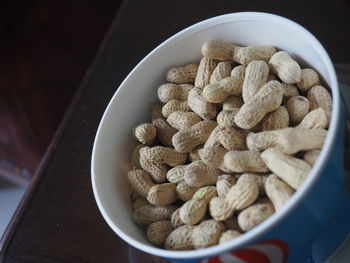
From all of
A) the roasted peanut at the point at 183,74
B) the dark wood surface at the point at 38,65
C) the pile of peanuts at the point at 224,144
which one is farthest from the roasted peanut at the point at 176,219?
the dark wood surface at the point at 38,65

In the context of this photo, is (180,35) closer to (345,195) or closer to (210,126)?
(210,126)

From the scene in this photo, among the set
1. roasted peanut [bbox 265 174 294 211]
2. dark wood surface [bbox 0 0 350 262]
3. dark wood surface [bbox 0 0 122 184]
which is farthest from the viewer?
dark wood surface [bbox 0 0 122 184]

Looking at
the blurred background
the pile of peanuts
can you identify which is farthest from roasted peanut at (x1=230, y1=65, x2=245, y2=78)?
the blurred background

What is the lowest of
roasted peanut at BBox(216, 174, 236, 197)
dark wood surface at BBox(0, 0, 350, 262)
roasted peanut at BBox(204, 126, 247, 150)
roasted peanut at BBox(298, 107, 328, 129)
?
dark wood surface at BBox(0, 0, 350, 262)

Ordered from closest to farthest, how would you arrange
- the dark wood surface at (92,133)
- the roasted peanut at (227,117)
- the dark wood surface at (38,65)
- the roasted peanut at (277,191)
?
the roasted peanut at (277,191), the roasted peanut at (227,117), the dark wood surface at (92,133), the dark wood surface at (38,65)

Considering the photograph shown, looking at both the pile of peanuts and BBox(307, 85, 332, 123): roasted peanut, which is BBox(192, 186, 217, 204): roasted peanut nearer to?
the pile of peanuts

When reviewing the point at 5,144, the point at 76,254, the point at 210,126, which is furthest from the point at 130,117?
the point at 5,144

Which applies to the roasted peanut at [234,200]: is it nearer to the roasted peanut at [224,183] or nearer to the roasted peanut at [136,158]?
the roasted peanut at [224,183]
